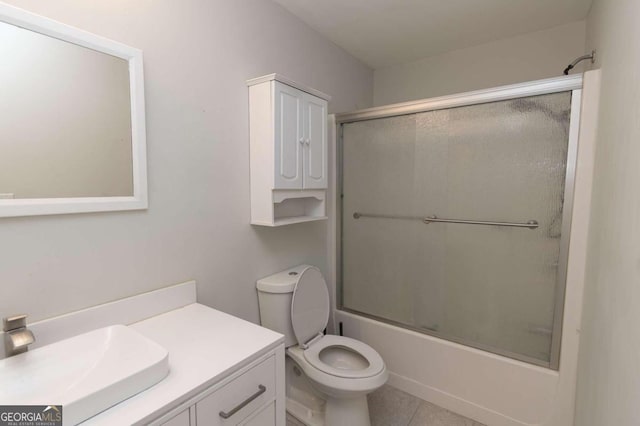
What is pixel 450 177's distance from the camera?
1804 millimetres

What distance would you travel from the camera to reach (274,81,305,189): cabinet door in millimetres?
1516

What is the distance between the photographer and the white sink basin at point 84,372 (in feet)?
2.29

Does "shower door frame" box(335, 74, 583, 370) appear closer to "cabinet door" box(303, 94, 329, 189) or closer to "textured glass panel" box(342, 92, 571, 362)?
"textured glass panel" box(342, 92, 571, 362)

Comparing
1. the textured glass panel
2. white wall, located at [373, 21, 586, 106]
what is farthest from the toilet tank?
white wall, located at [373, 21, 586, 106]

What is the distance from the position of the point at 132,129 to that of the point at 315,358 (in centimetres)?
137

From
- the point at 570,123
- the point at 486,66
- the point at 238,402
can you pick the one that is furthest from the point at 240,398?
the point at 486,66

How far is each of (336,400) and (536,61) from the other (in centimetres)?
249

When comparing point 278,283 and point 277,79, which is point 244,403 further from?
point 277,79

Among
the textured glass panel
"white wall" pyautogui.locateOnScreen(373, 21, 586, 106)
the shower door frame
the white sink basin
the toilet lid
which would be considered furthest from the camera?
"white wall" pyautogui.locateOnScreen(373, 21, 586, 106)

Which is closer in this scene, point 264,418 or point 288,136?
point 264,418

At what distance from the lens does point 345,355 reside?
1775 millimetres

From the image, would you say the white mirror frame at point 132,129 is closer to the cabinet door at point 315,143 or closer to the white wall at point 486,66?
the cabinet door at point 315,143

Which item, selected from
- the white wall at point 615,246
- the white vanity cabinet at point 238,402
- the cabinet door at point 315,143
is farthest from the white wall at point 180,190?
the white wall at point 615,246

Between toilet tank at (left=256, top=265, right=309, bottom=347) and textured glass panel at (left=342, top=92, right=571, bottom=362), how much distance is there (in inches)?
28.3
